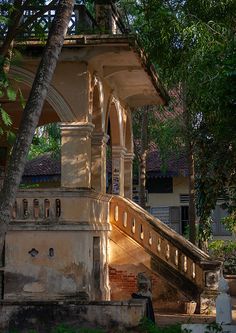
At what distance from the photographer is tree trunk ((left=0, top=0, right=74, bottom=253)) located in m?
7.91

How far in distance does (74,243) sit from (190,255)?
130 inches

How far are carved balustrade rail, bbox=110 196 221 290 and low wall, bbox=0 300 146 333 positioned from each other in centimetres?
425

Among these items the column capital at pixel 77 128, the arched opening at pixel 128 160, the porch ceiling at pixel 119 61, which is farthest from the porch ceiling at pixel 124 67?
the column capital at pixel 77 128

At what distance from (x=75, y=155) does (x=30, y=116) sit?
12.6 feet

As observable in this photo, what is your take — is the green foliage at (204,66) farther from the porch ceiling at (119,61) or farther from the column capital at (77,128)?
the column capital at (77,128)

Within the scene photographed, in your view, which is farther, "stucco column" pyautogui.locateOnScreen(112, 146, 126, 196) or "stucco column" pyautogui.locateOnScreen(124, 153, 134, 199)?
"stucco column" pyautogui.locateOnScreen(124, 153, 134, 199)

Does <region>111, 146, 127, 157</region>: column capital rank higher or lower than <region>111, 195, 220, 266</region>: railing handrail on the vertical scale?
higher

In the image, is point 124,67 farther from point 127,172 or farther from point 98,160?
point 127,172

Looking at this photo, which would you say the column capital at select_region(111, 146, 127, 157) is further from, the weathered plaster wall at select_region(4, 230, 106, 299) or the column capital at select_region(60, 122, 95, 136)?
the weathered plaster wall at select_region(4, 230, 106, 299)

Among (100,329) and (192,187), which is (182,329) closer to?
(100,329)

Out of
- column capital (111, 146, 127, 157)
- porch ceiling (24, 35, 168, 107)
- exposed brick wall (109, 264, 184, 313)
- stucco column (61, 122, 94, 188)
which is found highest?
porch ceiling (24, 35, 168, 107)

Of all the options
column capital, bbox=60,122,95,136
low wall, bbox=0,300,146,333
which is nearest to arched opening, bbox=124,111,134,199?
column capital, bbox=60,122,95,136

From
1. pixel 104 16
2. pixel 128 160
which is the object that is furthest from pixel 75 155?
pixel 128 160

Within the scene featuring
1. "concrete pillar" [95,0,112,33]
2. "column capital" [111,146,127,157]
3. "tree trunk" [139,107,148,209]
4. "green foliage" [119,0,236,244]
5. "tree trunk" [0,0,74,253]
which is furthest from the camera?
"tree trunk" [139,107,148,209]
